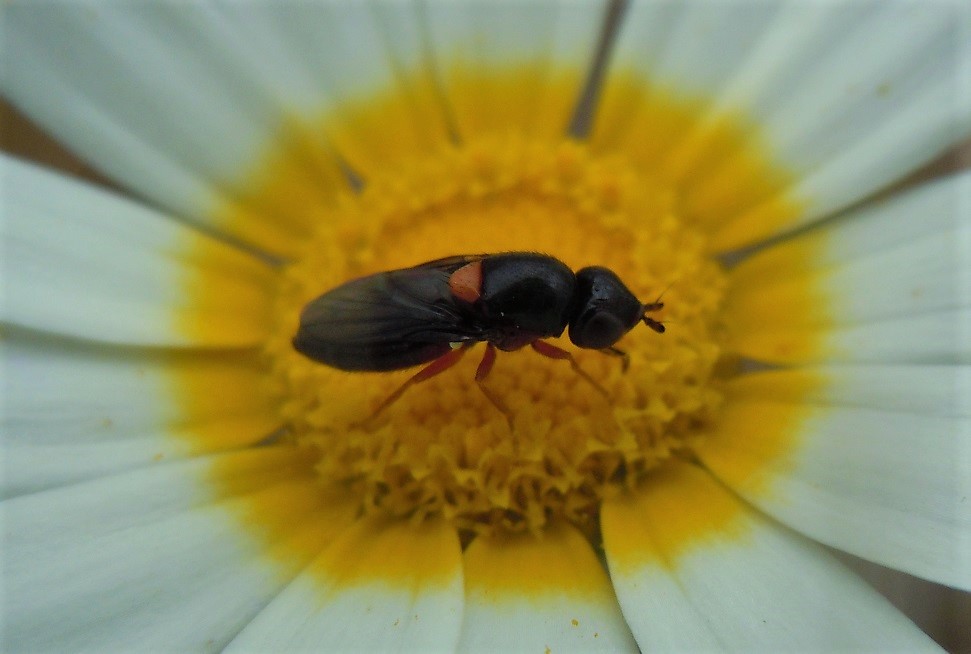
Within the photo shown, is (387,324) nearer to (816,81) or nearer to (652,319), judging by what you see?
(652,319)

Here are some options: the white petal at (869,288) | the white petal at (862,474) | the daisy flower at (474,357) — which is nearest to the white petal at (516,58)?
the daisy flower at (474,357)

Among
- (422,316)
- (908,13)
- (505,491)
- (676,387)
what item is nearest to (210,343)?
(422,316)

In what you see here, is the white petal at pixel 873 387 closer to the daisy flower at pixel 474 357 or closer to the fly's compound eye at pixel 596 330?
the daisy flower at pixel 474 357

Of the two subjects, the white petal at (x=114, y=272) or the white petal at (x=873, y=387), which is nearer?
the white petal at (x=873, y=387)

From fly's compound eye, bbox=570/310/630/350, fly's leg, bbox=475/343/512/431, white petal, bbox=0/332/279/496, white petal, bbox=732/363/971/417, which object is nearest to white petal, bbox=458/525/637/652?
fly's leg, bbox=475/343/512/431

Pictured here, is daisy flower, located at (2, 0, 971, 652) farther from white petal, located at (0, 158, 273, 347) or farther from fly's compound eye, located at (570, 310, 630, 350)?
fly's compound eye, located at (570, 310, 630, 350)
